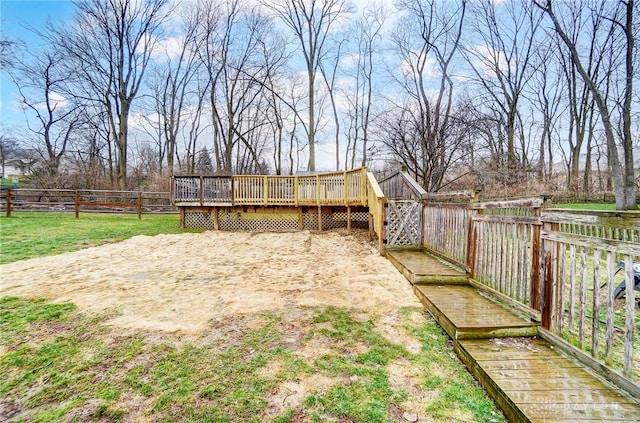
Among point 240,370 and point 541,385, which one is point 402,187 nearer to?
point 541,385

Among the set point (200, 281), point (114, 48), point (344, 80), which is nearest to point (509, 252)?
point (200, 281)

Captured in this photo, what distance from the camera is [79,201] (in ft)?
42.7

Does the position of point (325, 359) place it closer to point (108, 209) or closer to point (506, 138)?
point (108, 209)

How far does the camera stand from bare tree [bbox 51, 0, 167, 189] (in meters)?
16.4

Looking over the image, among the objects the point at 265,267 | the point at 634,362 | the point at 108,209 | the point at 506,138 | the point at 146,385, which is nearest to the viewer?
the point at 146,385

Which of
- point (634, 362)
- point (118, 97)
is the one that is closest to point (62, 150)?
point (118, 97)

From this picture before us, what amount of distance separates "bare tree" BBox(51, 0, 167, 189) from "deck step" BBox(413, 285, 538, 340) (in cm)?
1881

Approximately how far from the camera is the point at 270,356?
253cm

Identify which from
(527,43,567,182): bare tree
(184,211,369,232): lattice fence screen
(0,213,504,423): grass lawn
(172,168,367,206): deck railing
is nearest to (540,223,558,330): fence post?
(0,213,504,423): grass lawn

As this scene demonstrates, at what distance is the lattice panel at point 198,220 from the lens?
10.6 meters

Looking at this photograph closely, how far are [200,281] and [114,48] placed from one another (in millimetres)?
19513

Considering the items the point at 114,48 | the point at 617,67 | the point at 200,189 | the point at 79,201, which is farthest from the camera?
the point at 114,48

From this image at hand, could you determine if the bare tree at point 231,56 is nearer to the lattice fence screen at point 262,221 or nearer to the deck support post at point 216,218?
the lattice fence screen at point 262,221

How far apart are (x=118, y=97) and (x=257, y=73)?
28.4 feet
